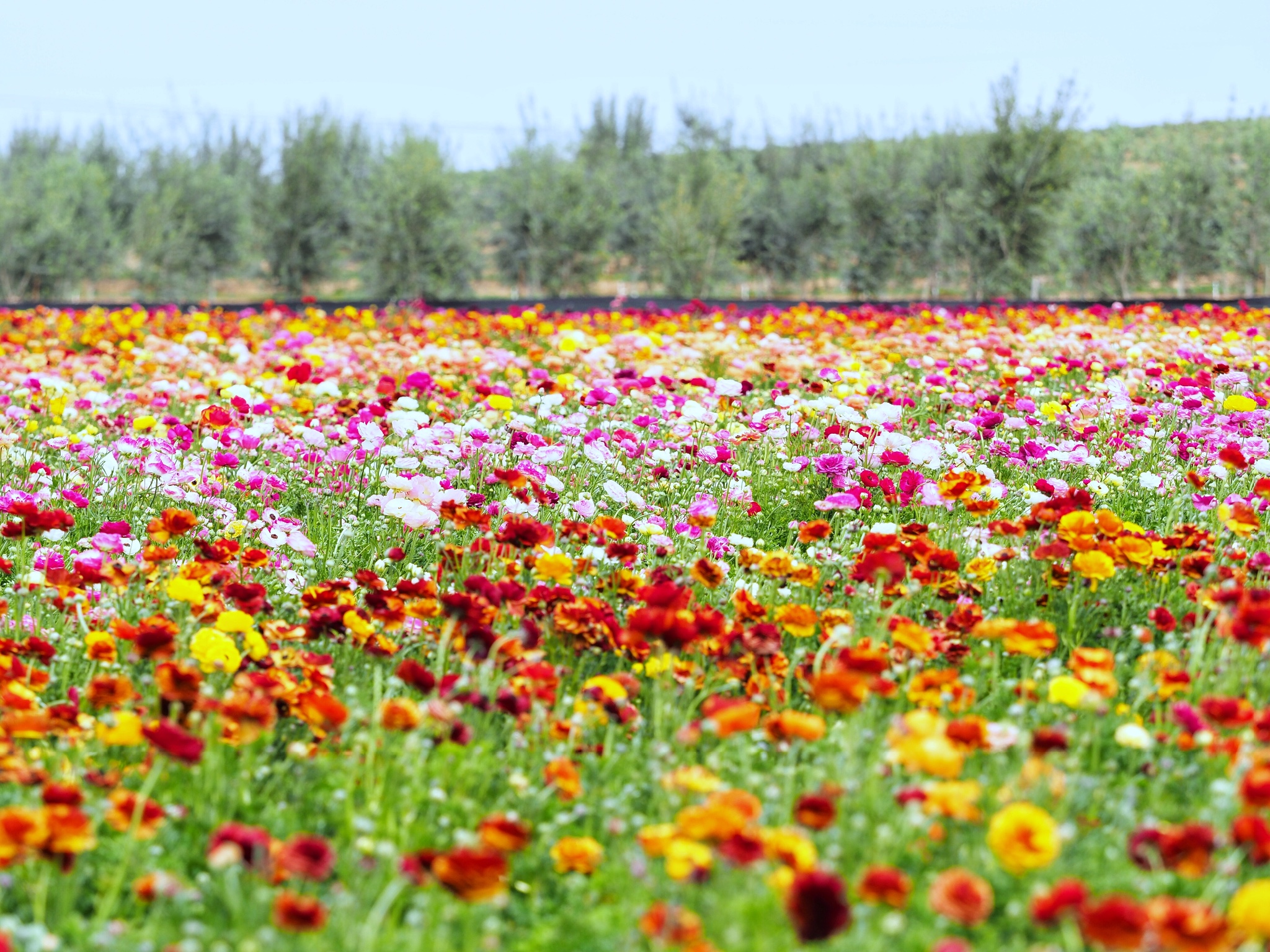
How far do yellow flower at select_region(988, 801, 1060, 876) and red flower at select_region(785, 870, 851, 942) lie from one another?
0.93 feet

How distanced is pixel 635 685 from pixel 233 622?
1.06 meters

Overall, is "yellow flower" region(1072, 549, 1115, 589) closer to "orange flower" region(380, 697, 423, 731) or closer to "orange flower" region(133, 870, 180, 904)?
"orange flower" region(380, 697, 423, 731)

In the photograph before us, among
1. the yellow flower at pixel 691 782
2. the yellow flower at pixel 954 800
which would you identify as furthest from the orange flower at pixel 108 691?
the yellow flower at pixel 954 800

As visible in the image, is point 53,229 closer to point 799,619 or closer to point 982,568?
point 982,568

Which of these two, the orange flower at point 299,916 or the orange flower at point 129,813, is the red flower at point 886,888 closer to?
the orange flower at point 299,916

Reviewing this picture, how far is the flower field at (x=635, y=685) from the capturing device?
1.95m

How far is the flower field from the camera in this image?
6.41 feet

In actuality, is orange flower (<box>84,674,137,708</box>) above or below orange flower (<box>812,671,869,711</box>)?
below

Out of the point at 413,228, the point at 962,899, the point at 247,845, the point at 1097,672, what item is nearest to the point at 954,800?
the point at 962,899

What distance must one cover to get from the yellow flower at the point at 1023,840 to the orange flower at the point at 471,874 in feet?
2.57

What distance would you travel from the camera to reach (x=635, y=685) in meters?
2.87

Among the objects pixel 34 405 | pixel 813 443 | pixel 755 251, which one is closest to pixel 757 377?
pixel 813 443

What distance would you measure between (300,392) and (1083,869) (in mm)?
6668

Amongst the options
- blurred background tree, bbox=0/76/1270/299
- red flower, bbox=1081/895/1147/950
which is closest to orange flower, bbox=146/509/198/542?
red flower, bbox=1081/895/1147/950
